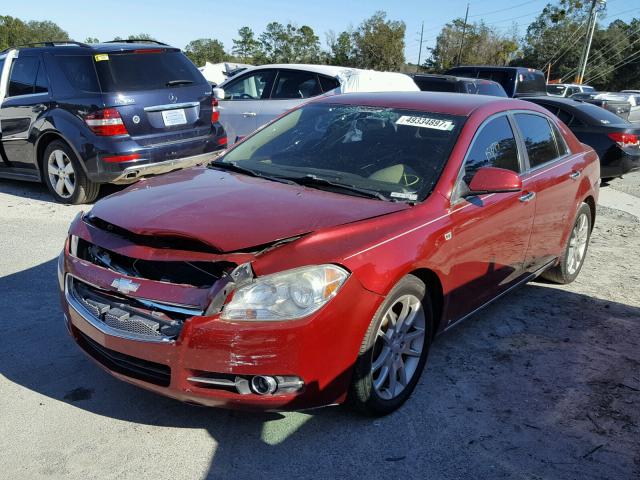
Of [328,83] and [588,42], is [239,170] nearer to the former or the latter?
[328,83]

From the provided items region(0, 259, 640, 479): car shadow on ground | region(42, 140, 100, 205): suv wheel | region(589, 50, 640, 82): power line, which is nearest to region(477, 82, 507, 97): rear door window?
region(42, 140, 100, 205): suv wheel

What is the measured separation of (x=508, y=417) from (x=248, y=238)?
1.76 metres

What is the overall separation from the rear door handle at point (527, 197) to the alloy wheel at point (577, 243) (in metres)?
1.20

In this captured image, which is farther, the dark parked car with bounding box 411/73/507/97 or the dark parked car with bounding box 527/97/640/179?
the dark parked car with bounding box 411/73/507/97

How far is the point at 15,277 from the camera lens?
4.88 metres

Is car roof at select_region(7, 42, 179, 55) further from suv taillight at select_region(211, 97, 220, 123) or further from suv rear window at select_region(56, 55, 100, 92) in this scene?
Answer: suv taillight at select_region(211, 97, 220, 123)

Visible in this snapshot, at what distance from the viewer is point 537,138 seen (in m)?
4.64

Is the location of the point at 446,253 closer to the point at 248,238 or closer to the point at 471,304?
the point at 471,304

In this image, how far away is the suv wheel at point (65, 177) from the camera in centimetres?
712

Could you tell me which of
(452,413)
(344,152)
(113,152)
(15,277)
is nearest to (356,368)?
(452,413)

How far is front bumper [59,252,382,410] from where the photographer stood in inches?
101

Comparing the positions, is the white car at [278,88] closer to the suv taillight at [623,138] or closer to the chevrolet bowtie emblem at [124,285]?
the suv taillight at [623,138]

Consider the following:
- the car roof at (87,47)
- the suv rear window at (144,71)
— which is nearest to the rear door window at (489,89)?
the suv rear window at (144,71)

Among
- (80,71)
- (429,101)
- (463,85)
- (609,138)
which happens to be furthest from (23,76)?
(609,138)
